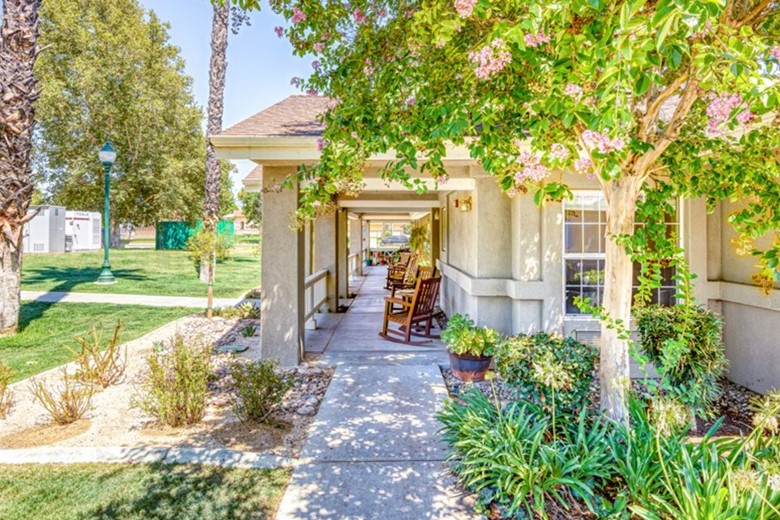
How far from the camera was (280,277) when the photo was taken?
19.7 ft

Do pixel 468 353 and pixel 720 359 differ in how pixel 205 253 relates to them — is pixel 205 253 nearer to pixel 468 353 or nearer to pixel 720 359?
pixel 468 353

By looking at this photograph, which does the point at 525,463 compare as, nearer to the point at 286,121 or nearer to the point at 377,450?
the point at 377,450

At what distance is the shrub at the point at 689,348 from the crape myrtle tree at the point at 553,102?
3.38 feet

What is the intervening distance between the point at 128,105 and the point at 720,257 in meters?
26.5

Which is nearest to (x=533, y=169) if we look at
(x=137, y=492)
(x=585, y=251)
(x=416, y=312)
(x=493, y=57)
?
(x=493, y=57)

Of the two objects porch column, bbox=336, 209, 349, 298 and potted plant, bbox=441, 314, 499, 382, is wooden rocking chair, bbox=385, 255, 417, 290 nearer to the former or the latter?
porch column, bbox=336, 209, 349, 298

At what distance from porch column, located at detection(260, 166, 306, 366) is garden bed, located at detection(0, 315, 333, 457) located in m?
0.48

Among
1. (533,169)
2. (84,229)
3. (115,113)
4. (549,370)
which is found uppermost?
(115,113)

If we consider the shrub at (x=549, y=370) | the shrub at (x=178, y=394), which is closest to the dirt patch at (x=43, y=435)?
the shrub at (x=178, y=394)

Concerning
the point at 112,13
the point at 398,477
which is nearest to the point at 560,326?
the point at 398,477

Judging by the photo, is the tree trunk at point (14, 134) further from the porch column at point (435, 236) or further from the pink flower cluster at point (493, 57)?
the porch column at point (435, 236)

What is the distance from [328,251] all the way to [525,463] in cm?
793

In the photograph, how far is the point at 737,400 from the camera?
5113 millimetres

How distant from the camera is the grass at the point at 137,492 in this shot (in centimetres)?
282
